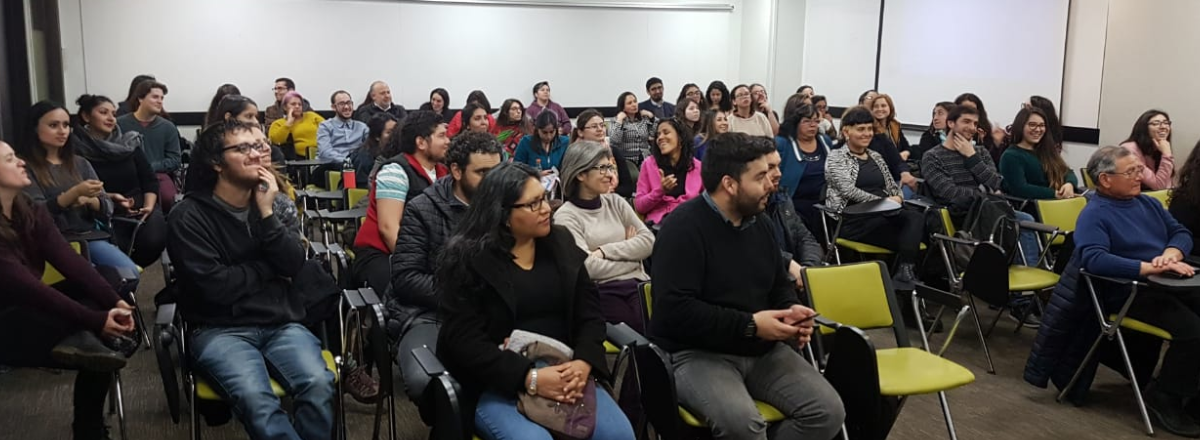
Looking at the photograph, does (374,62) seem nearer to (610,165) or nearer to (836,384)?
(610,165)

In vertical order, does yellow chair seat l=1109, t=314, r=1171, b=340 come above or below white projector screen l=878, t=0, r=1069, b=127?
below

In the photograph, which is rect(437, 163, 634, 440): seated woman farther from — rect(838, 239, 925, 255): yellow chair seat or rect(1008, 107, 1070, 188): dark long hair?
rect(1008, 107, 1070, 188): dark long hair

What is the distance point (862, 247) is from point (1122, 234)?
4.86 feet

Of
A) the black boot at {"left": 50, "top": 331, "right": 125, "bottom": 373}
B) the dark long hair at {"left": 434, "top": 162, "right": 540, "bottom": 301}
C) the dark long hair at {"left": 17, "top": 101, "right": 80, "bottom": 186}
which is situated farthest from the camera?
the dark long hair at {"left": 17, "top": 101, "right": 80, "bottom": 186}

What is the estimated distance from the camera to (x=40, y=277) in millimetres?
3242

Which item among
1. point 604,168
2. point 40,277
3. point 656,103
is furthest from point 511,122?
point 40,277

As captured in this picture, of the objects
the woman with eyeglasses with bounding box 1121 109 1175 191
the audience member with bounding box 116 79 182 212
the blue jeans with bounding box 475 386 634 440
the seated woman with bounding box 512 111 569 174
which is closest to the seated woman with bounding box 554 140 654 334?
the blue jeans with bounding box 475 386 634 440

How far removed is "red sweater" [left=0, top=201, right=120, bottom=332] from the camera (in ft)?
9.86

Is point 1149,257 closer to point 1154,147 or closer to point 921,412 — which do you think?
point 921,412

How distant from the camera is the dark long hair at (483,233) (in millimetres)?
A: 2668

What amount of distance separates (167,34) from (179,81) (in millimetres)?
482

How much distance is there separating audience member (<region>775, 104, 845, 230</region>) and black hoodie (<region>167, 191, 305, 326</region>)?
126 inches

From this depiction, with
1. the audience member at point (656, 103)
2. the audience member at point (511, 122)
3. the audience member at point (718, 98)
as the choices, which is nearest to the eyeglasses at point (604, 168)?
the audience member at point (511, 122)

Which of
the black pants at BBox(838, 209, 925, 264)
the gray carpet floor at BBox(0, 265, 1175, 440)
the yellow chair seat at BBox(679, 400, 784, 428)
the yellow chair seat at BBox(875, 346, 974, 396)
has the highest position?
the black pants at BBox(838, 209, 925, 264)
